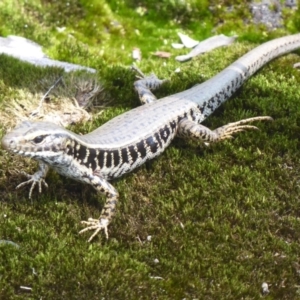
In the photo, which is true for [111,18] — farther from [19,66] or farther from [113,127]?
[113,127]

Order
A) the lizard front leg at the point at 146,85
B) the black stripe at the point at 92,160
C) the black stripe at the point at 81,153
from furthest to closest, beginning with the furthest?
the lizard front leg at the point at 146,85 < the black stripe at the point at 92,160 < the black stripe at the point at 81,153

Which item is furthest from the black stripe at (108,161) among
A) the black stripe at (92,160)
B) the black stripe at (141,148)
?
the black stripe at (141,148)

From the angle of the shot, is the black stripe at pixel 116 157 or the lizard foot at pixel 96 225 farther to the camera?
the black stripe at pixel 116 157

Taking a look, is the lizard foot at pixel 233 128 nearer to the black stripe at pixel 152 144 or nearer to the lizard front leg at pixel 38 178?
the black stripe at pixel 152 144

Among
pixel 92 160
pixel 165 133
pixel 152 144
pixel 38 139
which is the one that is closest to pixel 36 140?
pixel 38 139

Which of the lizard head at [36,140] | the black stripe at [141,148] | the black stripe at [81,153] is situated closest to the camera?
the lizard head at [36,140]

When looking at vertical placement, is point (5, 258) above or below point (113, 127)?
below

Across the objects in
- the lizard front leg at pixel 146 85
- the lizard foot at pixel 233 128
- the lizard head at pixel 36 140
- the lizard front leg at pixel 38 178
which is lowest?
the lizard front leg at pixel 38 178

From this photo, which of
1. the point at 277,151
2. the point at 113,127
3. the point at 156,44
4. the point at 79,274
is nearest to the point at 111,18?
the point at 156,44
